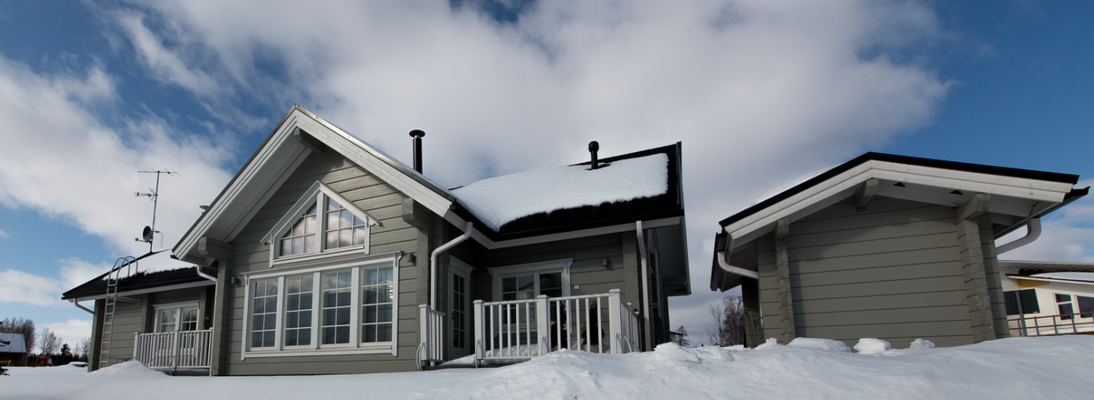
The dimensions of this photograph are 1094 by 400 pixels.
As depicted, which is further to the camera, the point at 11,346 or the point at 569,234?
the point at 11,346

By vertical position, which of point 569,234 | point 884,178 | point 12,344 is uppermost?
point 884,178

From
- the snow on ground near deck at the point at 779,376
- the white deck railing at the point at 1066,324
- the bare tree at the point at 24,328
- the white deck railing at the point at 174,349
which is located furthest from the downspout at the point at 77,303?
the bare tree at the point at 24,328

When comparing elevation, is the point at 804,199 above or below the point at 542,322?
above

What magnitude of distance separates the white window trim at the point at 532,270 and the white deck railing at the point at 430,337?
5.33 feet

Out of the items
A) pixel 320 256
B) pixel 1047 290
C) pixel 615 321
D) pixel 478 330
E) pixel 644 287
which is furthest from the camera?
pixel 1047 290

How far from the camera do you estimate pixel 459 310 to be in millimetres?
8883

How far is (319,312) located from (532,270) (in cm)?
331

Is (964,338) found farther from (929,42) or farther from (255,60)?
(255,60)

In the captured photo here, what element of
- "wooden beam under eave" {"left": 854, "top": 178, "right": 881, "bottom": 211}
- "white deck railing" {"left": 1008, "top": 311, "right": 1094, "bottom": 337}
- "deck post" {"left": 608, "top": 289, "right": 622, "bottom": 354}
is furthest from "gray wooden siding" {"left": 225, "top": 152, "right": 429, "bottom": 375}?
"white deck railing" {"left": 1008, "top": 311, "right": 1094, "bottom": 337}

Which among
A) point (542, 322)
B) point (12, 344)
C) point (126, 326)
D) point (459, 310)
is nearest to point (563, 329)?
point (542, 322)

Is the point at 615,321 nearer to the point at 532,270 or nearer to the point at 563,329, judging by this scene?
the point at 563,329

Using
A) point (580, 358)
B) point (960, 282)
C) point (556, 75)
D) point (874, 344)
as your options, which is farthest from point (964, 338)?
point (556, 75)

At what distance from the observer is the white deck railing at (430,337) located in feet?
24.9

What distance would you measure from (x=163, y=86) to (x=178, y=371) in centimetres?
612
